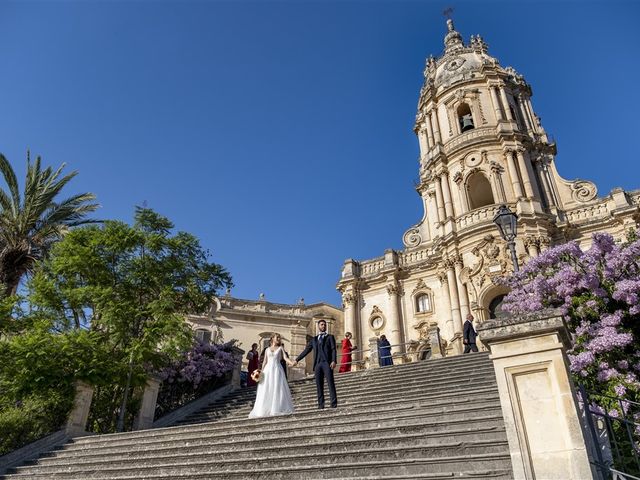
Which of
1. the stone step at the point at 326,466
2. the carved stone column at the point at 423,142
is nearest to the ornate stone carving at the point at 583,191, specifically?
the carved stone column at the point at 423,142

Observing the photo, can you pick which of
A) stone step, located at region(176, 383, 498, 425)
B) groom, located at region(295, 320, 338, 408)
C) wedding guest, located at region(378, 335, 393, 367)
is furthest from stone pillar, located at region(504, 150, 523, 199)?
groom, located at region(295, 320, 338, 408)

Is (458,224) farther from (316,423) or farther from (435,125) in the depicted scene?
(316,423)

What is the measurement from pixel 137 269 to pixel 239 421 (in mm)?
7516

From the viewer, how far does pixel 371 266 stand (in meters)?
30.5

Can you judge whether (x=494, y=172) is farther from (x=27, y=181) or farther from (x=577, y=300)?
(x=27, y=181)

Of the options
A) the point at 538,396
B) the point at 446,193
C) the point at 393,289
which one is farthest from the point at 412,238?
the point at 538,396

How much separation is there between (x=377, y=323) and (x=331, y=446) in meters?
21.9

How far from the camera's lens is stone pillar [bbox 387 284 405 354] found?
2662 centimetres

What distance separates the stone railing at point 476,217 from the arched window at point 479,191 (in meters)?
2.83

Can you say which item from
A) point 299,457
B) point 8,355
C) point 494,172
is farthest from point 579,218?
point 8,355

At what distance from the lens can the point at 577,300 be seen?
11.8 m

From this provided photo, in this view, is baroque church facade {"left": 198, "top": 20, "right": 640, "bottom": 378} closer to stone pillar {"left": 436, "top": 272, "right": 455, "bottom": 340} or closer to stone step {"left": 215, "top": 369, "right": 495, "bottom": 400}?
stone pillar {"left": 436, "top": 272, "right": 455, "bottom": 340}

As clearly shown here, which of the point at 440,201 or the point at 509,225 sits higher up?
the point at 440,201

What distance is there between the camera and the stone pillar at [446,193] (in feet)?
91.7
